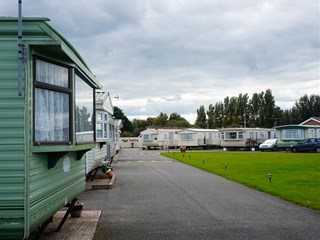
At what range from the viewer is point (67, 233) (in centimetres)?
733

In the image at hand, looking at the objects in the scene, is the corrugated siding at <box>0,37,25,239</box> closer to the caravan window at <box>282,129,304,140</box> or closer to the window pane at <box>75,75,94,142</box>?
the window pane at <box>75,75,94,142</box>

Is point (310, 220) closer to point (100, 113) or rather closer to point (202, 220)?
point (202, 220)

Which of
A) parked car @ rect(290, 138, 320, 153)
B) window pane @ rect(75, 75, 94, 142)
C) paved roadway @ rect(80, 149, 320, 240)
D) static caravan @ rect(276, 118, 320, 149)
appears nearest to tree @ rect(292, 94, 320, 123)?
static caravan @ rect(276, 118, 320, 149)

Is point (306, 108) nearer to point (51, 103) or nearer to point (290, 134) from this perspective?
point (290, 134)

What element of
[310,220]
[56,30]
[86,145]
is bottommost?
[310,220]

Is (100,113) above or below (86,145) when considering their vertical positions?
above

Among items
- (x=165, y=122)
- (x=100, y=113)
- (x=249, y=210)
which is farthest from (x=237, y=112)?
(x=249, y=210)

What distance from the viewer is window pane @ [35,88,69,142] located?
540 cm

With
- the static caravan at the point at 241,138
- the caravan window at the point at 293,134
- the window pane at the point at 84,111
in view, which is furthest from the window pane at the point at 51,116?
the static caravan at the point at 241,138

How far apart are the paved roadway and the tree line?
62.3 m

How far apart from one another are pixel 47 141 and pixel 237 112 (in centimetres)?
7755

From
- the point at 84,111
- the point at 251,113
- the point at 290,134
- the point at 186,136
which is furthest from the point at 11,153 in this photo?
the point at 251,113

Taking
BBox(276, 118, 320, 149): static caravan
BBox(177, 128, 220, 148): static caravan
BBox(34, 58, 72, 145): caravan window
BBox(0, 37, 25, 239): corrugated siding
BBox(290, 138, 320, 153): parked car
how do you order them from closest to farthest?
BBox(0, 37, 25, 239): corrugated siding, BBox(34, 58, 72, 145): caravan window, BBox(290, 138, 320, 153): parked car, BBox(276, 118, 320, 149): static caravan, BBox(177, 128, 220, 148): static caravan

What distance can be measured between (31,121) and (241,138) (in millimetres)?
45411
